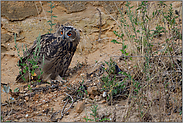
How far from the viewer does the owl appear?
4078 mm

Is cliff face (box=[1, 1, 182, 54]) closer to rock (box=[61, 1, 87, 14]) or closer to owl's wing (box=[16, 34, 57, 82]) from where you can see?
rock (box=[61, 1, 87, 14])

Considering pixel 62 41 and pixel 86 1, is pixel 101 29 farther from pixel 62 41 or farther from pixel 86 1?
pixel 62 41

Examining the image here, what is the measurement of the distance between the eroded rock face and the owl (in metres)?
2.02

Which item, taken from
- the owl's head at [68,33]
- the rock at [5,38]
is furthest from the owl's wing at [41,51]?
the rock at [5,38]

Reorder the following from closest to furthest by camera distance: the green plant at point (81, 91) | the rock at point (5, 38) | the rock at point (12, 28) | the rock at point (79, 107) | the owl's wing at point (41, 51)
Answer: the rock at point (79, 107)
the green plant at point (81, 91)
the owl's wing at point (41, 51)
the rock at point (5, 38)
the rock at point (12, 28)

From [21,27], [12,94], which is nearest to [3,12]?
[21,27]

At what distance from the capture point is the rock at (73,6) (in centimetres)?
599

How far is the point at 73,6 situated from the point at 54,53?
2378 mm

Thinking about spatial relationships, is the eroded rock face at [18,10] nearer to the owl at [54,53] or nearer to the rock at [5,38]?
the rock at [5,38]

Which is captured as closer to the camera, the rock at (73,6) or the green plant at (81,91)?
the green plant at (81,91)

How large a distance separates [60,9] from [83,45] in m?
1.35

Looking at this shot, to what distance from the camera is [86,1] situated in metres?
6.02

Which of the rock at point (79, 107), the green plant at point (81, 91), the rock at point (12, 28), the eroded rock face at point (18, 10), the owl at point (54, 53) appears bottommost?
the rock at point (79, 107)

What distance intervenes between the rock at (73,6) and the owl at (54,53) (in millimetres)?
1987
